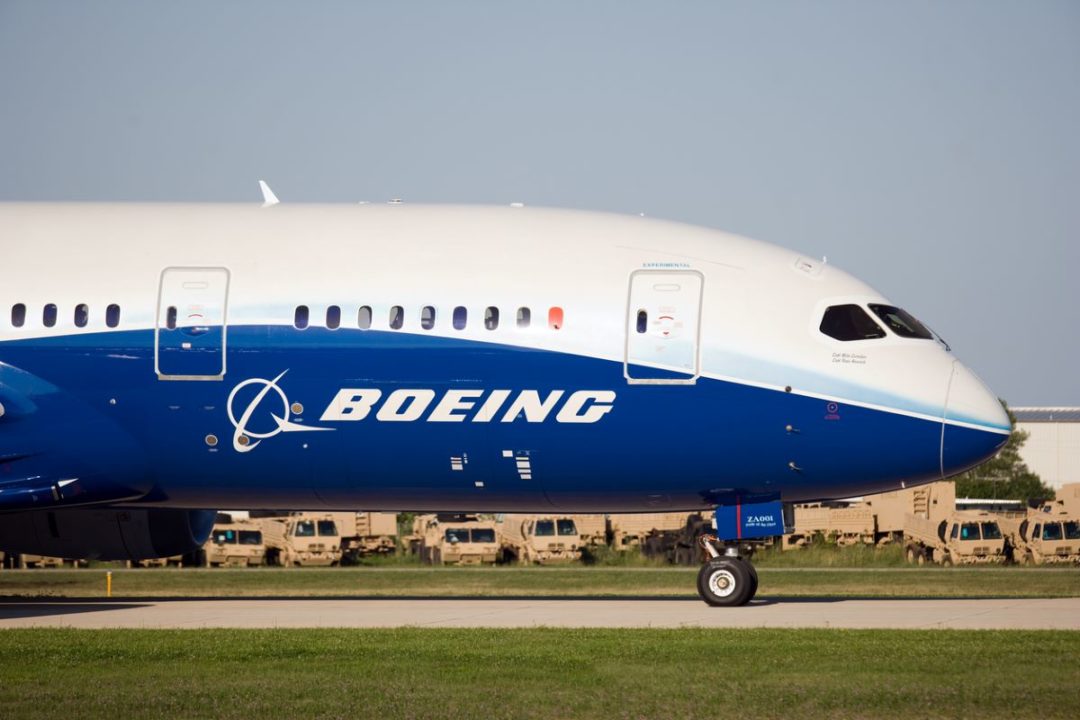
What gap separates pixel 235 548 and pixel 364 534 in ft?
16.5

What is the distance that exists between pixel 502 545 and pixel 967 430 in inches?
1474

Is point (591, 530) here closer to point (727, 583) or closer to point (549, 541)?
point (549, 541)

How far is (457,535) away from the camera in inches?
2272

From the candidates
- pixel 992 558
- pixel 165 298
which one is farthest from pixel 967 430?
pixel 992 558

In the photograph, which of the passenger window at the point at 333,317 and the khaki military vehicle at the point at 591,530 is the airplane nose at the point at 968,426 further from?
the khaki military vehicle at the point at 591,530

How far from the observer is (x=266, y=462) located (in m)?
24.7

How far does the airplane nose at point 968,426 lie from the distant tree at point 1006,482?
→ 87.5 m

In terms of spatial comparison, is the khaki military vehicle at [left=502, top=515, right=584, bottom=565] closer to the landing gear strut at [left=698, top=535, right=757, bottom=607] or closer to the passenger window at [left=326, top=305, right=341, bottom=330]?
the landing gear strut at [left=698, top=535, right=757, bottom=607]

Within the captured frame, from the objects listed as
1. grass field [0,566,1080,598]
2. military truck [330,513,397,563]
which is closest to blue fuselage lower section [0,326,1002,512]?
grass field [0,566,1080,598]

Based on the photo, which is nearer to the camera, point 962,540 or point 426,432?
point 426,432

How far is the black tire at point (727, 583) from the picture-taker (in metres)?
24.9

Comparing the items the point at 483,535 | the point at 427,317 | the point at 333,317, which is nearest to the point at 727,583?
the point at 427,317

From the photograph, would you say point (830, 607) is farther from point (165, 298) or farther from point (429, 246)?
point (165, 298)

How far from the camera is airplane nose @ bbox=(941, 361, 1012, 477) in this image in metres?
23.2
